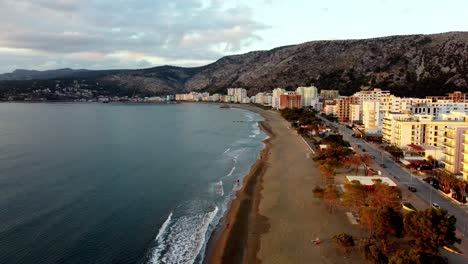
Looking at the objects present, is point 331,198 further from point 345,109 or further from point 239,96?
point 239,96

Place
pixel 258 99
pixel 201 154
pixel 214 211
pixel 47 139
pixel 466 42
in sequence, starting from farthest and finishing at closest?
pixel 258 99 < pixel 466 42 < pixel 47 139 < pixel 201 154 < pixel 214 211

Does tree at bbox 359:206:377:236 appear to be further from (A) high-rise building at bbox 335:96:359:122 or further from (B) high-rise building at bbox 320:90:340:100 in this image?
(B) high-rise building at bbox 320:90:340:100

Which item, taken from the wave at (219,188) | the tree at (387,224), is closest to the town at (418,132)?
the tree at (387,224)

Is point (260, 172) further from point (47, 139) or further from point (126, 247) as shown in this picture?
point (47, 139)

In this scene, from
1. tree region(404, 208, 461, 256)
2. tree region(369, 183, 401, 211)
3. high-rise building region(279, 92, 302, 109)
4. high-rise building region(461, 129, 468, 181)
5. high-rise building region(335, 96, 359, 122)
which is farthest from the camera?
high-rise building region(279, 92, 302, 109)

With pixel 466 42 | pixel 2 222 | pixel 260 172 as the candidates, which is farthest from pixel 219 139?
pixel 466 42

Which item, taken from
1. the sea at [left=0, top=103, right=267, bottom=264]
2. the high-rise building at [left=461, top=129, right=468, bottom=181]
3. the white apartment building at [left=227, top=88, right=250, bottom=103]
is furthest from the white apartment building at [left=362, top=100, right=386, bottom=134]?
the white apartment building at [left=227, top=88, right=250, bottom=103]

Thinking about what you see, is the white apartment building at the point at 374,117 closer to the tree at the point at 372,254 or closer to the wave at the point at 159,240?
the wave at the point at 159,240
